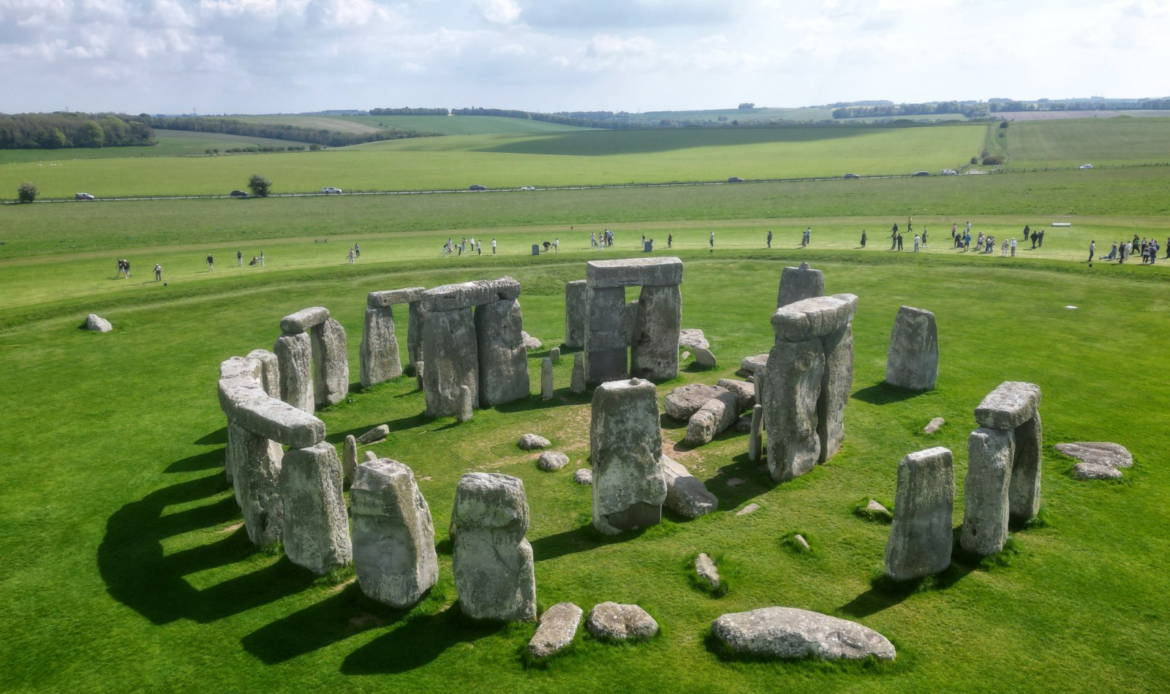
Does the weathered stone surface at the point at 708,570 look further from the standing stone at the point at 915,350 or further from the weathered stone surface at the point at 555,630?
the standing stone at the point at 915,350

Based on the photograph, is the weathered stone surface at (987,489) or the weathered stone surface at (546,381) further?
the weathered stone surface at (546,381)

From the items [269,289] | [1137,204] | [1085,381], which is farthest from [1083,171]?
[269,289]

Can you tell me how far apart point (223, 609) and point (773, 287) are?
1062 inches

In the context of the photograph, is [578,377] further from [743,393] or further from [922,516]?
[922,516]

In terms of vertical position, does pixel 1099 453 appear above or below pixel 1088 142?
below

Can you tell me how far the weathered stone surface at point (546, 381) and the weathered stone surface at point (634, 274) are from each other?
2.62m

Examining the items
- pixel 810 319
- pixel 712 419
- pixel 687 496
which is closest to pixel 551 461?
pixel 687 496

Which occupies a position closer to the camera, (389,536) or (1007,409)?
(389,536)

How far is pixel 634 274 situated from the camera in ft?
71.9

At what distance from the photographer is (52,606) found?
12.1 metres

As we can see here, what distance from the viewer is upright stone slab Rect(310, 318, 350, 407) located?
20.7 meters

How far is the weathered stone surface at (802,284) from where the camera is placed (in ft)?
77.8

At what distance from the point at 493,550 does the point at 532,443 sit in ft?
22.6

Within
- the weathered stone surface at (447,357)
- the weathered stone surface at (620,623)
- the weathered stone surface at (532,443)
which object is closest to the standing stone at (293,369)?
the weathered stone surface at (447,357)
